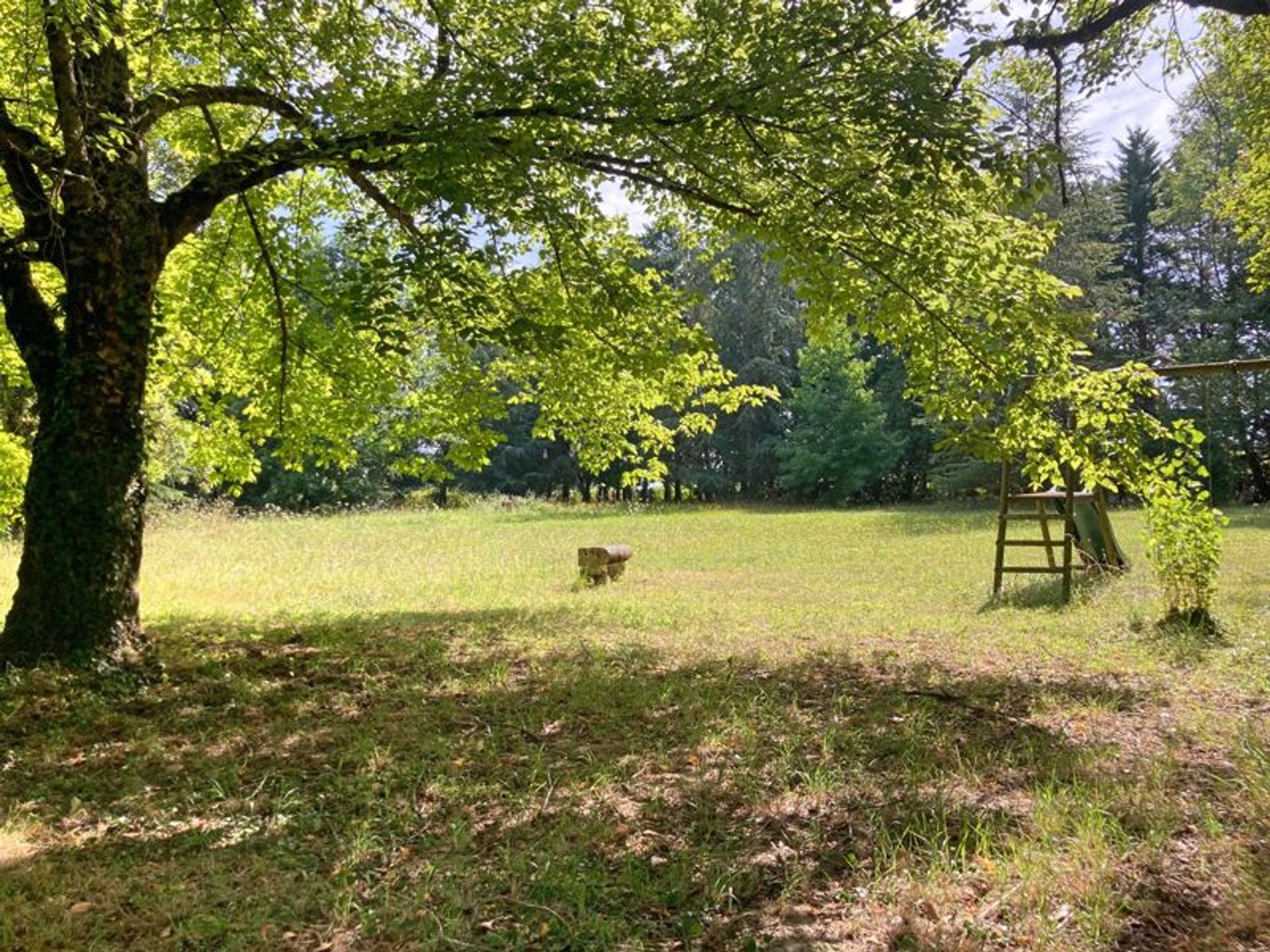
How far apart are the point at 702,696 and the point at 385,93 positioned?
14.9ft

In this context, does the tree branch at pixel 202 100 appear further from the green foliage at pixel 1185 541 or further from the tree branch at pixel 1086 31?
the green foliage at pixel 1185 541

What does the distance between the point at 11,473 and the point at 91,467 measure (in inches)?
158

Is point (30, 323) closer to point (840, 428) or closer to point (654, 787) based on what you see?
point (654, 787)

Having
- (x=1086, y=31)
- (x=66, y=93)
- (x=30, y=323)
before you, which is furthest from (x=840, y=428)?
(x=66, y=93)

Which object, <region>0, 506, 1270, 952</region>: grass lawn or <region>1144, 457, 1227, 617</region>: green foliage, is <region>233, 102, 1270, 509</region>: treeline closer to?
<region>1144, 457, 1227, 617</region>: green foliage

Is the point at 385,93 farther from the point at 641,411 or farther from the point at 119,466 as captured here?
the point at 641,411

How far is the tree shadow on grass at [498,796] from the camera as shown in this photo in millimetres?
2867

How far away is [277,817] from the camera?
3.70 m

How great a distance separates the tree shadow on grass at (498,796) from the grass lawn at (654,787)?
2cm

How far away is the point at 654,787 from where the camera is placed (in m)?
3.95

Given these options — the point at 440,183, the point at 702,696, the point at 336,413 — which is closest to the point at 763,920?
the point at 702,696

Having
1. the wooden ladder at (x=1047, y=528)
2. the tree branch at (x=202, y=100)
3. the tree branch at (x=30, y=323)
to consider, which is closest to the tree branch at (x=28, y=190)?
the tree branch at (x=30, y=323)

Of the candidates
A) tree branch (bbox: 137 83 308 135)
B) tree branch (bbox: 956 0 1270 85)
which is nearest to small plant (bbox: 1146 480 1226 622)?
tree branch (bbox: 956 0 1270 85)

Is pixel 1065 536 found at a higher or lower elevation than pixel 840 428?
lower
